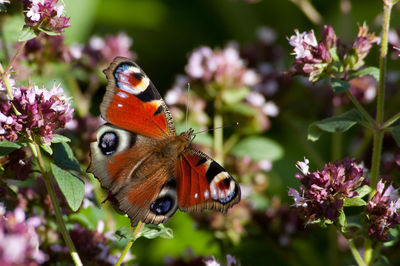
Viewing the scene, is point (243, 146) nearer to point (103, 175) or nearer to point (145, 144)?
point (145, 144)

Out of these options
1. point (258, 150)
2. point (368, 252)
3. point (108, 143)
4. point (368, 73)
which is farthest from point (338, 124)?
point (258, 150)

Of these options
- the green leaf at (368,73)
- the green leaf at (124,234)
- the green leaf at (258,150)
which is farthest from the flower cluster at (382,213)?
the green leaf at (258,150)

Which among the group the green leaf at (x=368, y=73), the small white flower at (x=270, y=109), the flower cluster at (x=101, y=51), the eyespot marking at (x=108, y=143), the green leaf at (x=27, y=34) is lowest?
the eyespot marking at (x=108, y=143)

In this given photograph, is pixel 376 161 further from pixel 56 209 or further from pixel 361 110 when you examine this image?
pixel 56 209

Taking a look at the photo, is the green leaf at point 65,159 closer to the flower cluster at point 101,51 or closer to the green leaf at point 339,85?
the green leaf at point 339,85

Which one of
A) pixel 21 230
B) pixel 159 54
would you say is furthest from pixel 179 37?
pixel 21 230
